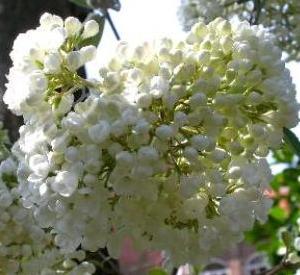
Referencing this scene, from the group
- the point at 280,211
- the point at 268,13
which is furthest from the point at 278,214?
the point at 268,13

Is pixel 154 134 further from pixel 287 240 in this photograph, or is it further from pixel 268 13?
pixel 268 13

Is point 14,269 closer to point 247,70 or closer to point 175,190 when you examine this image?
point 175,190

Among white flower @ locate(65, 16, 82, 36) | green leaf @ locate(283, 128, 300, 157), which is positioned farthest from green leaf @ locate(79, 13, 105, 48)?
green leaf @ locate(283, 128, 300, 157)

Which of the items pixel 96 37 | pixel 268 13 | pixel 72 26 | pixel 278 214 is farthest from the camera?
pixel 278 214

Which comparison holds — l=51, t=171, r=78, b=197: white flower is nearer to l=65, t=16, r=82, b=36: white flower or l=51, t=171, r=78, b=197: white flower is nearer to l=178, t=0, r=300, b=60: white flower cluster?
l=65, t=16, r=82, b=36: white flower

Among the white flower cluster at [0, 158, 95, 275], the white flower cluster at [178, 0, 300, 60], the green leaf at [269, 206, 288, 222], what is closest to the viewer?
the white flower cluster at [0, 158, 95, 275]

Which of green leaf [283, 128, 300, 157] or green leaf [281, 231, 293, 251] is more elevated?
green leaf [283, 128, 300, 157]

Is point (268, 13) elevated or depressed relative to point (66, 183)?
depressed
